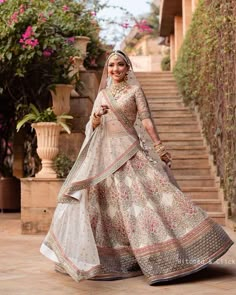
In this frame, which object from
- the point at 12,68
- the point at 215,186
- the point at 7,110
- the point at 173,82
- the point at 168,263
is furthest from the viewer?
the point at 173,82

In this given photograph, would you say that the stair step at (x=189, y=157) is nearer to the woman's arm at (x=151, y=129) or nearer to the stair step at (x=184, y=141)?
the stair step at (x=184, y=141)

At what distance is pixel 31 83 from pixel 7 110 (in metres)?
2.10

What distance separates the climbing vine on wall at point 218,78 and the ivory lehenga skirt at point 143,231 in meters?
3.45

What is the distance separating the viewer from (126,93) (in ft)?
13.1

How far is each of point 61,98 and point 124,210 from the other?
11.4 ft

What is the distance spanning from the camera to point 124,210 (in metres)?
3.79

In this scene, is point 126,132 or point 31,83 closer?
point 126,132

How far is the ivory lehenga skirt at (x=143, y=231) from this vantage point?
141 inches

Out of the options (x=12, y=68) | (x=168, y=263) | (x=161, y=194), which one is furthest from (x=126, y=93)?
(x=12, y=68)

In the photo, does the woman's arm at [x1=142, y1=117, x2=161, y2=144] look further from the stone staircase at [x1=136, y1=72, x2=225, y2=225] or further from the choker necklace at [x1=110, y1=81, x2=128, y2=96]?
the stone staircase at [x1=136, y1=72, x2=225, y2=225]

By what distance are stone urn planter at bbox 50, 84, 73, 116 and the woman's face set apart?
3.02m

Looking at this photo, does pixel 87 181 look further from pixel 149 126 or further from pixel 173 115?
pixel 173 115

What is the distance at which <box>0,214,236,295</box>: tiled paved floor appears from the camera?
339 cm

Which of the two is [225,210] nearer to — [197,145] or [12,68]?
[197,145]
